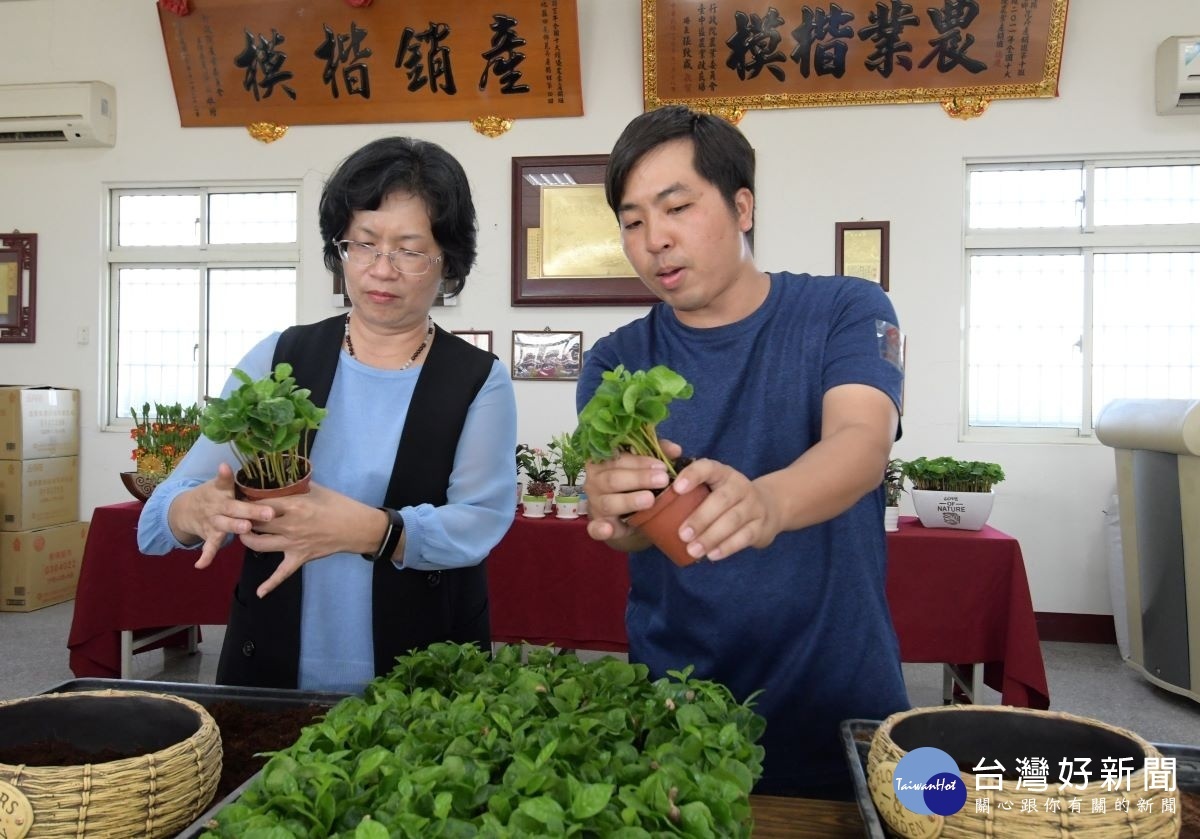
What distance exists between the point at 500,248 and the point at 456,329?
495 mm

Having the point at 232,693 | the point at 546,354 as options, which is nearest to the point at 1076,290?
the point at 546,354

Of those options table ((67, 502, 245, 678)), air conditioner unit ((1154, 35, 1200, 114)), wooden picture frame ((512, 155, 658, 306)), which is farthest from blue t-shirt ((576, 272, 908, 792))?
air conditioner unit ((1154, 35, 1200, 114))

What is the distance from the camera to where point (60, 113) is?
15.0 feet

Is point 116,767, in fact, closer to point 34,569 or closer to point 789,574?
point 789,574

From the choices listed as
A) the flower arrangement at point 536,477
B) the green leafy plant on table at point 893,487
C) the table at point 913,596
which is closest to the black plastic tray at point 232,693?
the table at point 913,596

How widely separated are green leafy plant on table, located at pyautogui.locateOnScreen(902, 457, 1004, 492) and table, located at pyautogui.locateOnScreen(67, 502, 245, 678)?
8.52 ft

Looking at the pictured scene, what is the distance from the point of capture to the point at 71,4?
4.70m

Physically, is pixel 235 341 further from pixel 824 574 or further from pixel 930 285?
pixel 824 574

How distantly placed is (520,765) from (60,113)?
207 inches

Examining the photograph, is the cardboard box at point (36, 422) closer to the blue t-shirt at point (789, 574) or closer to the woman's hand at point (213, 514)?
the woman's hand at point (213, 514)

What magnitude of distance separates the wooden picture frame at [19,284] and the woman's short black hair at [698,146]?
497cm

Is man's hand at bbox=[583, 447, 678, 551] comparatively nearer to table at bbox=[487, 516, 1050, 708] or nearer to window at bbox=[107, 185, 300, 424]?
table at bbox=[487, 516, 1050, 708]

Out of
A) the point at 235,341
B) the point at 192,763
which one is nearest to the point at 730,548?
the point at 192,763

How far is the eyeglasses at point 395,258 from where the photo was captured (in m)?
1.26
